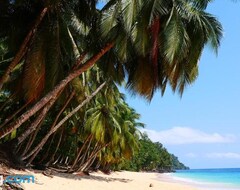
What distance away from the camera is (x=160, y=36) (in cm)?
1148

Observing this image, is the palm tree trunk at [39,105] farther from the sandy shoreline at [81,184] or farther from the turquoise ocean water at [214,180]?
the turquoise ocean water at [214,180]

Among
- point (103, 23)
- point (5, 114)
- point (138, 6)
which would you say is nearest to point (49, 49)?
point (103, 23)

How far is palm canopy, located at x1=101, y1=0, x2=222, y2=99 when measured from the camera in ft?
35.8

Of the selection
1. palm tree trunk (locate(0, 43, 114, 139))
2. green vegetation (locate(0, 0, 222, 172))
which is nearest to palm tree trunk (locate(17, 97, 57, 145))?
green vegetation (locate(0, 0, 222, 172))

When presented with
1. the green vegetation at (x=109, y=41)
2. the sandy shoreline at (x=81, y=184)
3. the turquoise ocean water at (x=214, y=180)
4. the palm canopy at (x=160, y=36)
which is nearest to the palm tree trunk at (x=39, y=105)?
the green vegetation at (x=109, y=41)

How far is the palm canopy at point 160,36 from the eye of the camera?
35.8ft

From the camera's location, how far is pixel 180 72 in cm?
1252

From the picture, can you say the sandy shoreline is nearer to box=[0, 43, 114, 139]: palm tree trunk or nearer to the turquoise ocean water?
box=[0, 43, 114, 139]: palm tree trunk

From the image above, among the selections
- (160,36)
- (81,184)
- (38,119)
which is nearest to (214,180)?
(81,184)

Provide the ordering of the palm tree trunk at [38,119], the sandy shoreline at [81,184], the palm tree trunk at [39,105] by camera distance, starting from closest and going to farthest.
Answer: the palm tree trunk at [39,105] → the sandy shoreline at [81,184] → the palm tree trunk at [38,119]

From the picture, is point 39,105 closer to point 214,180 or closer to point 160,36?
point 160,36

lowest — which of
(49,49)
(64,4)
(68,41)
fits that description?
(49,49)

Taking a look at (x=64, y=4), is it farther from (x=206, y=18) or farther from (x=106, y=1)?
(x=206, y=18)

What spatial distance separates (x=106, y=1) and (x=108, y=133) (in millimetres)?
16200
